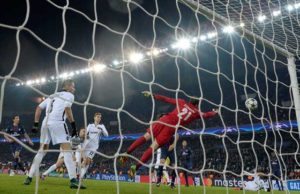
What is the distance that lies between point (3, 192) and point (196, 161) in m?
14.1

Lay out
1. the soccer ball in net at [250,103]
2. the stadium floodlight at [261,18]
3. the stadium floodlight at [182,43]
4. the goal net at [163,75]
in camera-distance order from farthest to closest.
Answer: the goal net at [163,75]
the soccer ball in net at [250,103]
the stadium floodlight at [261,18]
the stadium floodlight at [182,43]

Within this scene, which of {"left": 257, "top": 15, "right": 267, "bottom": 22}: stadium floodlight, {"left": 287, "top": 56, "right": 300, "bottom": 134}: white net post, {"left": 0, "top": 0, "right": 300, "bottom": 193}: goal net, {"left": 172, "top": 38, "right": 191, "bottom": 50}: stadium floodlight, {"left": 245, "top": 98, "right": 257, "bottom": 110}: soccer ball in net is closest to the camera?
{"left": 172, "top": 38, "right": 191, "bottom": 50}: stadium floodlight

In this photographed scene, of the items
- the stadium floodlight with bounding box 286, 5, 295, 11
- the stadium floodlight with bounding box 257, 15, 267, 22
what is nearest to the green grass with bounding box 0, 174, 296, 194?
the stadium floodlight with bounding box 257, 15, 267, 22

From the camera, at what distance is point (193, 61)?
20.0 metres

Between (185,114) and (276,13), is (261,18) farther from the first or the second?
(185,114)

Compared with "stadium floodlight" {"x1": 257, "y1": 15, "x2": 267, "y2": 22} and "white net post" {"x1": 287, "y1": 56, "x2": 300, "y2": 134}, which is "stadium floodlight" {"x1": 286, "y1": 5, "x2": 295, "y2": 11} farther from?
"white net post" {"x1": 287, "y1": 56, "x2": 300, "y2": 134}

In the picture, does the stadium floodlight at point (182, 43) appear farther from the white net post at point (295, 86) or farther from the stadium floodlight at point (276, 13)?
the white net post at point (295, 86)

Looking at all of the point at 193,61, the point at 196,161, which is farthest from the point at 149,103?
the point at 196,161

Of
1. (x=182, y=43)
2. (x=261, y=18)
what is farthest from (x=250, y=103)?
(x=182, y=43)

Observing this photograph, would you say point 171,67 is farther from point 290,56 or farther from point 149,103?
point 290,56

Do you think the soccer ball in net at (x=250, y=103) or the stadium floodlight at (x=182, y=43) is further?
the soccer ball in net at (x=250, y=103)

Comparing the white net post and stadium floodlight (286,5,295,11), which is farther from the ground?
stadium floodlight (286,5,295,11)

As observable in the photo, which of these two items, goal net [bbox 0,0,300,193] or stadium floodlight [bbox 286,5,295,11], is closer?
stadium floodlight [bbox 286,5,295,11]

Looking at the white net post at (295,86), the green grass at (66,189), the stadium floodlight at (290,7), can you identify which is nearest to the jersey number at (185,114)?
the green grass at (66,189)
